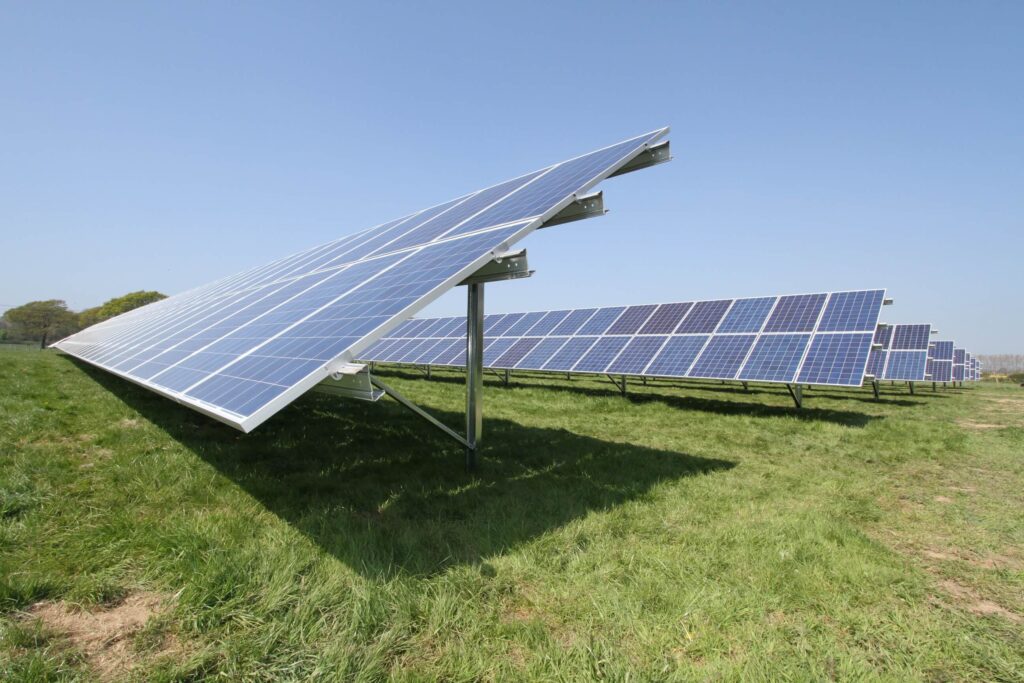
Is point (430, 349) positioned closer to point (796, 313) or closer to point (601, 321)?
point (601, 321)

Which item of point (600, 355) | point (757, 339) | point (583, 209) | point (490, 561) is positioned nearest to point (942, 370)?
point (757, 339)

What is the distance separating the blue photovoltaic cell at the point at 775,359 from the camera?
1225 centimetres

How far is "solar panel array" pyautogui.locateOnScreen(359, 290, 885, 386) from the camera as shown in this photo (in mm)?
12656

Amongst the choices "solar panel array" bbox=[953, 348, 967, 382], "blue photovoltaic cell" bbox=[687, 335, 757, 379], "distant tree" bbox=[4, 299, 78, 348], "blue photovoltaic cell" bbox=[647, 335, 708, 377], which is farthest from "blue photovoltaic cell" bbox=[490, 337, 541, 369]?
"distant tree" bbox=[4, 299, 78, 348]

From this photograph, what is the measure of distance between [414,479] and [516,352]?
13.7 metres

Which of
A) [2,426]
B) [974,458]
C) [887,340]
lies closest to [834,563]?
[974,458]

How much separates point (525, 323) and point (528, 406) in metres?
10.8

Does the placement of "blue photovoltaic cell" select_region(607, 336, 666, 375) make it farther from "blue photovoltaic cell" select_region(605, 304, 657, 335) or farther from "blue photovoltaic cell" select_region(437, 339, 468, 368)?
"blue photovoltaic cell" select_region(437, 339, 468, 368)

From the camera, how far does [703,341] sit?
1538cm

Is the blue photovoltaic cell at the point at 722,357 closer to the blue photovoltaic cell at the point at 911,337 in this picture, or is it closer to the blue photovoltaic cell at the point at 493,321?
the blue photovoltaic cell at the point at 493,321

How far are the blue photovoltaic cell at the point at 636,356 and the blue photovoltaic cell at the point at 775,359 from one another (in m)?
2.89

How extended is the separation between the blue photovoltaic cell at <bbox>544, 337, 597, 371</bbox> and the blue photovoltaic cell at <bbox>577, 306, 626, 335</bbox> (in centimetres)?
74

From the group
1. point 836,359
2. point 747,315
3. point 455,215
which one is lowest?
point 836,359

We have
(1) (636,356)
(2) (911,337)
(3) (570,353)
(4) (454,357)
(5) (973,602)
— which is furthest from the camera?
(2) (911,337)
